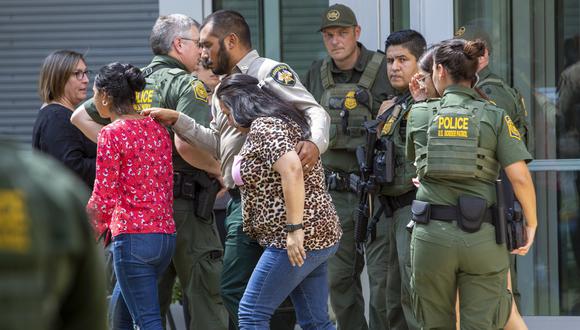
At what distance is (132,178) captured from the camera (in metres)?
4.95

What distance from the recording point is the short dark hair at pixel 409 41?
19.6ft

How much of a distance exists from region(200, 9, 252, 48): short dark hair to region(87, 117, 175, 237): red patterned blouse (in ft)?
1.89

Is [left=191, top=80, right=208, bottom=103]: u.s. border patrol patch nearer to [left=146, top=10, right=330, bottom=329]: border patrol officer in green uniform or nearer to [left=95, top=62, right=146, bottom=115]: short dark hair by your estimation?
[left=146, top=10, right=330, bottom=329]: border patrol officer in green uniform

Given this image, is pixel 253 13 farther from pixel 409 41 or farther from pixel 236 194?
pixel 236 194

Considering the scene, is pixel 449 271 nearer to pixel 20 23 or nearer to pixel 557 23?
pixel 557 23

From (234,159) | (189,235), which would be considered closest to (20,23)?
(189,235)

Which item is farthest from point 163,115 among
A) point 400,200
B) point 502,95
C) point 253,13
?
point 253,13

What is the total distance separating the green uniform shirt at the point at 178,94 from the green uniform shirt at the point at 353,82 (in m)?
0.99

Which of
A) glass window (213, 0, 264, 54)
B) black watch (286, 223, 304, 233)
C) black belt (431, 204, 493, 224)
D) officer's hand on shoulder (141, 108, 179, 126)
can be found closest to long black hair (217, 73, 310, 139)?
officer's hand on shoulder (141, 108, 179, 126)

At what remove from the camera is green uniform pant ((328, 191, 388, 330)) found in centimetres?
605

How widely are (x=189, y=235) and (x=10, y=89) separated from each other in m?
3.51

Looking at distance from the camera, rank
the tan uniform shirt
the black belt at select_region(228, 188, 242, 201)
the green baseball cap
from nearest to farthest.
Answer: the tan uniform shirt < the black belt at select_region(228, 188, 242, 201) < the green baseball cap

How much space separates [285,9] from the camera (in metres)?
7.09

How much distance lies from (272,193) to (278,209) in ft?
0.24
